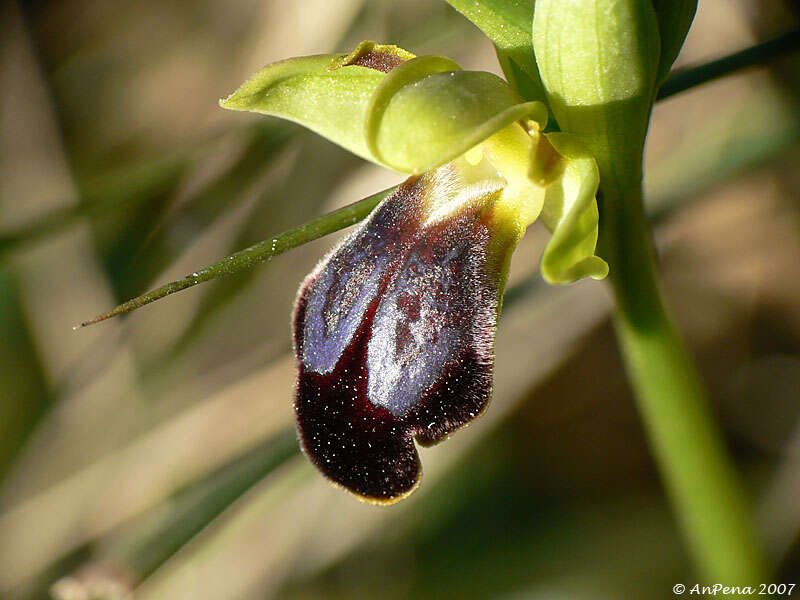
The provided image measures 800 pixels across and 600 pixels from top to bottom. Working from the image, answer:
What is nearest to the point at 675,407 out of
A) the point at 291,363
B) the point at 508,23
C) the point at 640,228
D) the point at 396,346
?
the point at 640,228

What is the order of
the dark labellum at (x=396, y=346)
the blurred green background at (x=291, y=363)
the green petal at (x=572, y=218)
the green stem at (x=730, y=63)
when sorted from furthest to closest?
the blurred green background at (x=291, y=363), the green stem at (x=730, y=63), the dark labellum at (x=396, y=346), the green petal at (x=572, y=218)

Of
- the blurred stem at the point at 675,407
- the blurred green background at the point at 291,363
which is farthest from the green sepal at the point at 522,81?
the blurred green background at the point at 291,363

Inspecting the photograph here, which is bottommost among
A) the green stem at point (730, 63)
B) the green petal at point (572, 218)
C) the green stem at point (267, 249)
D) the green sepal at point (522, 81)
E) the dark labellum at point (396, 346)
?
Answer: the dark labellum at point (396, 346)

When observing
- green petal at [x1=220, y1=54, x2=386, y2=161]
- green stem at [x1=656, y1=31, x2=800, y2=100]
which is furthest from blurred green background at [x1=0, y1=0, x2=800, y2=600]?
green petal at [x1=220, y1=54, x2=386, y2=161]

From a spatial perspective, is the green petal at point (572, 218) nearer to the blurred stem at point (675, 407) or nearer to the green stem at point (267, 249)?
the blurred stem at point (675, 407)

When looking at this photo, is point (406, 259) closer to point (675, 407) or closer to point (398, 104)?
point (398, 104)

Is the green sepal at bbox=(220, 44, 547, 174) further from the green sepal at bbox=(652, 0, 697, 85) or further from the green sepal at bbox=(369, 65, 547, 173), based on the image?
the green sepal at bbox=(652, 0, 697, 85)
